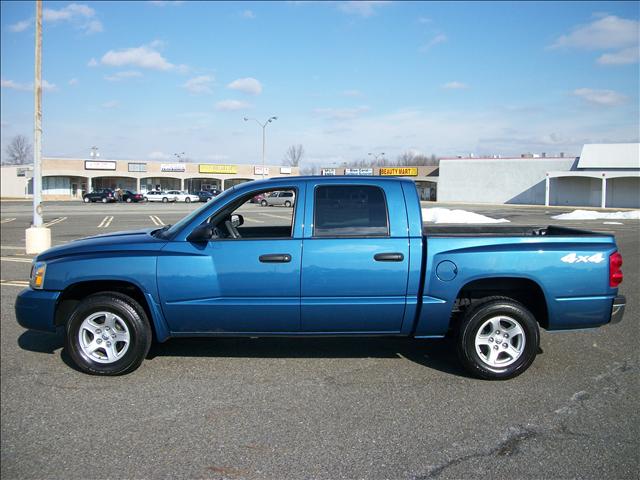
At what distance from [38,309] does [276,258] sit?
7.24 ft

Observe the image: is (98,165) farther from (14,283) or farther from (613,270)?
(613,270)

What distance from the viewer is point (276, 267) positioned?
4570mm

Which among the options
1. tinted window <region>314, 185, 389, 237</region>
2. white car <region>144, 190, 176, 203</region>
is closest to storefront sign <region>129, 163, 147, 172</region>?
white car <region>144, 190, 176, 203</region>

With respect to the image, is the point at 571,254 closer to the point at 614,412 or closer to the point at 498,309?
the point at 498,309

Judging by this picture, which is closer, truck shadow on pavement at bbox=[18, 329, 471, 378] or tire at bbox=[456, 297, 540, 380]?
tire at bbox=[456, 297, 540, 380]

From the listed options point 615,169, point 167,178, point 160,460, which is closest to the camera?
point 160,460

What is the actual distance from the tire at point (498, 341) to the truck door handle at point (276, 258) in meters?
1.67

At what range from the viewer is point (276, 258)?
15.0ft

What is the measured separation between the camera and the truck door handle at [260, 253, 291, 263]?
4559 mm

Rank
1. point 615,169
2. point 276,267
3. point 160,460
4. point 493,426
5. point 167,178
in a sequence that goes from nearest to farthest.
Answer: point 160,460, point 493,426, point 276,267, point 615,169, point 167,178

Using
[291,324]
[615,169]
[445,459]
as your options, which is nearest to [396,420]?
[445,459]

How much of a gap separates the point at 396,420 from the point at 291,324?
1.29 meters

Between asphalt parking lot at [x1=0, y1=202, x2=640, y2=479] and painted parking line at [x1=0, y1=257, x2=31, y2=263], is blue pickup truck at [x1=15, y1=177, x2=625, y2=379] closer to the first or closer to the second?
asphalt parking lot at [x1=0, y1=202, x2=640, y2=479]

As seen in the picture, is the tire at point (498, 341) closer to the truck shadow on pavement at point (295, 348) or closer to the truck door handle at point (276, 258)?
the truck shadow on pavement at point (295, 348)
